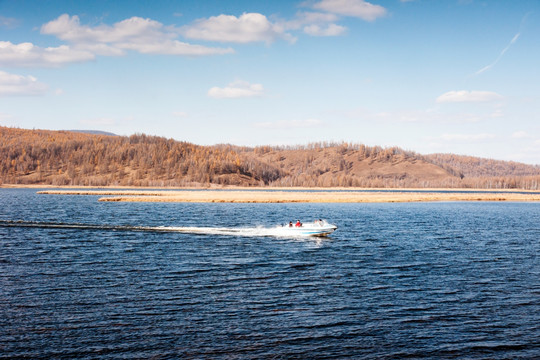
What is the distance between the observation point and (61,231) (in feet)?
209

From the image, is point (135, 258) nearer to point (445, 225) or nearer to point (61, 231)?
point (61, 231)

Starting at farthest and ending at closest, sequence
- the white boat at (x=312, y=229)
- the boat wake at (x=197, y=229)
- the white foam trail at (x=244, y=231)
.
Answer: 1. the boat wake at (x=197, y=229)
2. the white foam trail at (x=244, y=231)
3. the white boat at (x=312, y=229)

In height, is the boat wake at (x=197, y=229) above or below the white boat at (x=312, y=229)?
below

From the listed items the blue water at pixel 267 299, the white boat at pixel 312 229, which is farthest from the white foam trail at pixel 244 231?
the blue water at pixel 267 299

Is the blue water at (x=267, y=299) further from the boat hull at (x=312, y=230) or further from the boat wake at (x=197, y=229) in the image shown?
the boat wake at (x=197, y=229)

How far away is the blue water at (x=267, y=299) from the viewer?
71.4 feet

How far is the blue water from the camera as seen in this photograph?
2177 centimetres

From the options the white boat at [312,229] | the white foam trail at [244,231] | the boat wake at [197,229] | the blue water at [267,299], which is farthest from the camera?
the boat wake at [197,229]

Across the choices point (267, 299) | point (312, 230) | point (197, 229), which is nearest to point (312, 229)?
point (312, 230)

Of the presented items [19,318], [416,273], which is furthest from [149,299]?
[416,273]

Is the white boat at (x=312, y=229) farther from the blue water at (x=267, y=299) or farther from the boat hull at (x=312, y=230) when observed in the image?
the blue water at (x=267, y=299)

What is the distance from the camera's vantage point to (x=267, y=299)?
2906 cm

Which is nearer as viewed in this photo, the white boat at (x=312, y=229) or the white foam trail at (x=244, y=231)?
the white boat at (x=312, y=229)

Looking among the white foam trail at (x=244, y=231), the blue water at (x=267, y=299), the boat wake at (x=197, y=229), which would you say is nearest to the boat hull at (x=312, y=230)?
the boat wake at (x=197, y=229)
